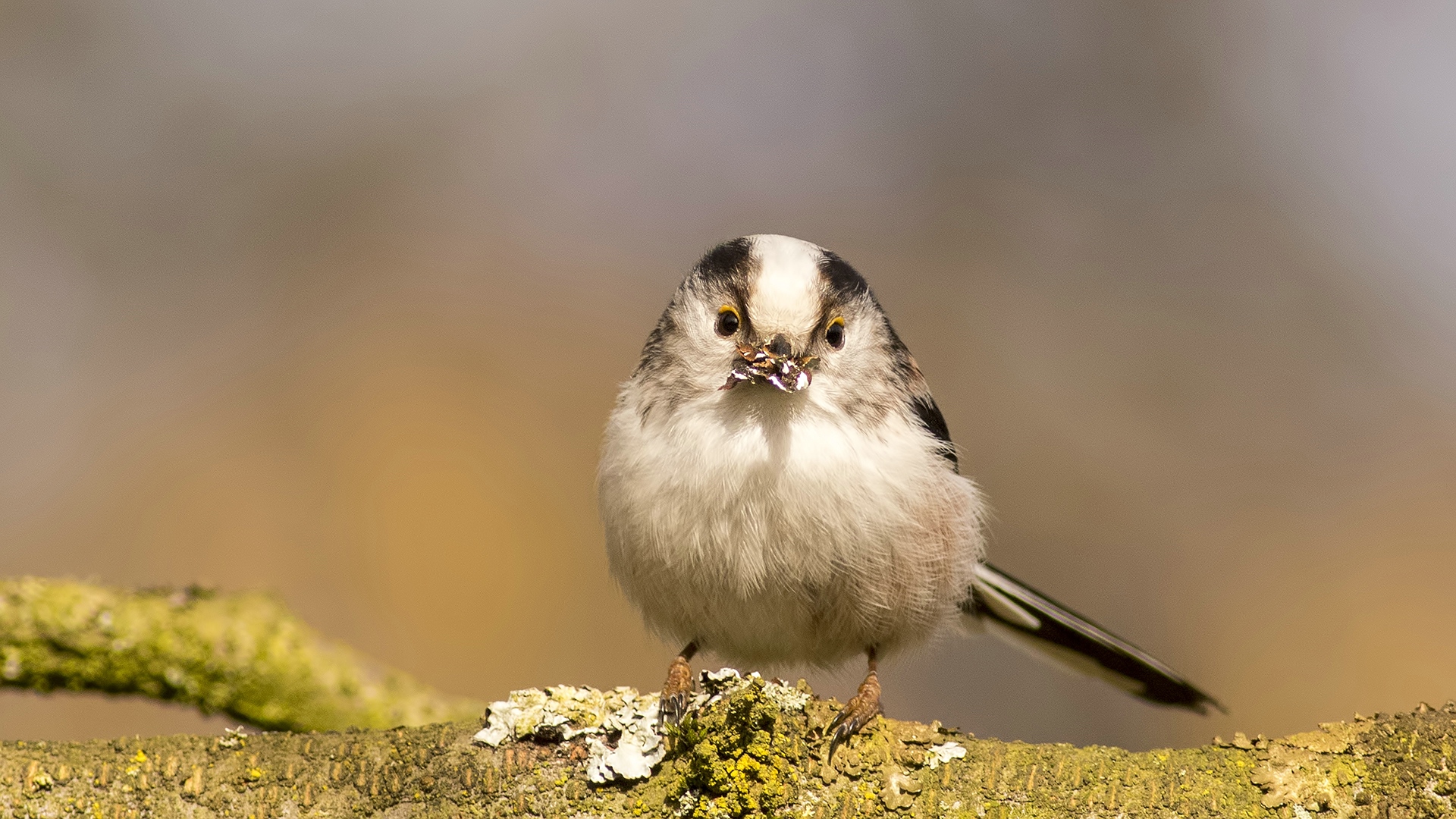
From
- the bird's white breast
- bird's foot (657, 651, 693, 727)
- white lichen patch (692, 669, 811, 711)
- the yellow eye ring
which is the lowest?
white lichen patch (692, 669, 811, 711)

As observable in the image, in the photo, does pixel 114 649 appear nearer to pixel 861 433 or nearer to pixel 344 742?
pixel 344 742

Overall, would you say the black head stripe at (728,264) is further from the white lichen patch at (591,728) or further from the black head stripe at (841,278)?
the white lichen patch at (591,728)

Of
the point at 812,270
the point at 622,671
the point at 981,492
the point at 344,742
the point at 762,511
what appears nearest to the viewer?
the point at 344,742

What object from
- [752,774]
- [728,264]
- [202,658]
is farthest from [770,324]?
[202,658]

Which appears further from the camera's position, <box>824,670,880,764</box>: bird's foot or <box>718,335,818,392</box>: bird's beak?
<box>718,335,818,392</box>: bird's beak

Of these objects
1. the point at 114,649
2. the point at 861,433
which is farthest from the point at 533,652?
the point at 861,433

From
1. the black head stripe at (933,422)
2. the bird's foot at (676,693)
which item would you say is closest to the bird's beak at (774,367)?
the black head stripe at (933,422)

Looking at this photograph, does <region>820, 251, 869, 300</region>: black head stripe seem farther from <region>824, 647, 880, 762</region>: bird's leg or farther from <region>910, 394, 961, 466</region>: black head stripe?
<region>824, 647, 880, 762</region>: bird's leg

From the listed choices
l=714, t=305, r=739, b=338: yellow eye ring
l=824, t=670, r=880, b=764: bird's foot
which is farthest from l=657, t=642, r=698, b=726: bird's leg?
l=714, t=305, r=739, b=338: yellow eye ring
